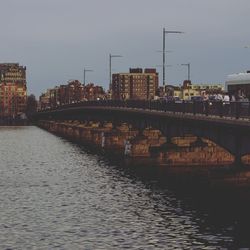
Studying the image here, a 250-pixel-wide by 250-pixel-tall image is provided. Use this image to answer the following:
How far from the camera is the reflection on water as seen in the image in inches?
1528

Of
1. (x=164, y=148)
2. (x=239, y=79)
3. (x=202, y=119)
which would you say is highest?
(x=239, y=79)

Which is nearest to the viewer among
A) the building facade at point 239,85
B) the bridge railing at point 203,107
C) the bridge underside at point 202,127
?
the bridge railing at point 203,107

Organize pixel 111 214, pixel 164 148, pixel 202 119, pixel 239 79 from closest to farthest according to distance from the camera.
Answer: pixel 111 214
pixel 202 119
pixel 239 79
pixel 164 148

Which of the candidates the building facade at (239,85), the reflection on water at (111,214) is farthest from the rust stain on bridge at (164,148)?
the building facade at (239,85)

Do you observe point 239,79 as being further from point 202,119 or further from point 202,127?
point 202,119

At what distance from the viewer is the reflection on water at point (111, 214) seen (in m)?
38.8

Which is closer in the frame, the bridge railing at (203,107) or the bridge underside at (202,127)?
the bridge railing at (203,107)

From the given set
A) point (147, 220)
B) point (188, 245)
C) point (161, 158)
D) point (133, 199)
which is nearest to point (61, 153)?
point (161, 158)

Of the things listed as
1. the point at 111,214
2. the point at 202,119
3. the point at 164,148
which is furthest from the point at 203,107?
the point at 164,148

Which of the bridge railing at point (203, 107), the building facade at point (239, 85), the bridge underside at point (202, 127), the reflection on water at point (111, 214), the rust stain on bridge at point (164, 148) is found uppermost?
the building facade at point (239, 85)

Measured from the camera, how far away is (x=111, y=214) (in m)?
47.7

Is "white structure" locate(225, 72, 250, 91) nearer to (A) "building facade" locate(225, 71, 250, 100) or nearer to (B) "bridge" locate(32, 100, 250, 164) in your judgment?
(A) "building facade" locate(225, 71, 250, 100)

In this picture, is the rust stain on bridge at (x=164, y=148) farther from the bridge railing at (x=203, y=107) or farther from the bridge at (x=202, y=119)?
the bridge railing at (x=203, y=107)

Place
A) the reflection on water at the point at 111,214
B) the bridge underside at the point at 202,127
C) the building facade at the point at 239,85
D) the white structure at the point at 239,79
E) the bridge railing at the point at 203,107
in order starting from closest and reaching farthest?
the reflection on water at the point at 111,214, the bridge railing at the point at 203,107, the bridge underside at the point at 202,127, the building facade at the point at 239,85, the white structure at the point at 239,79
